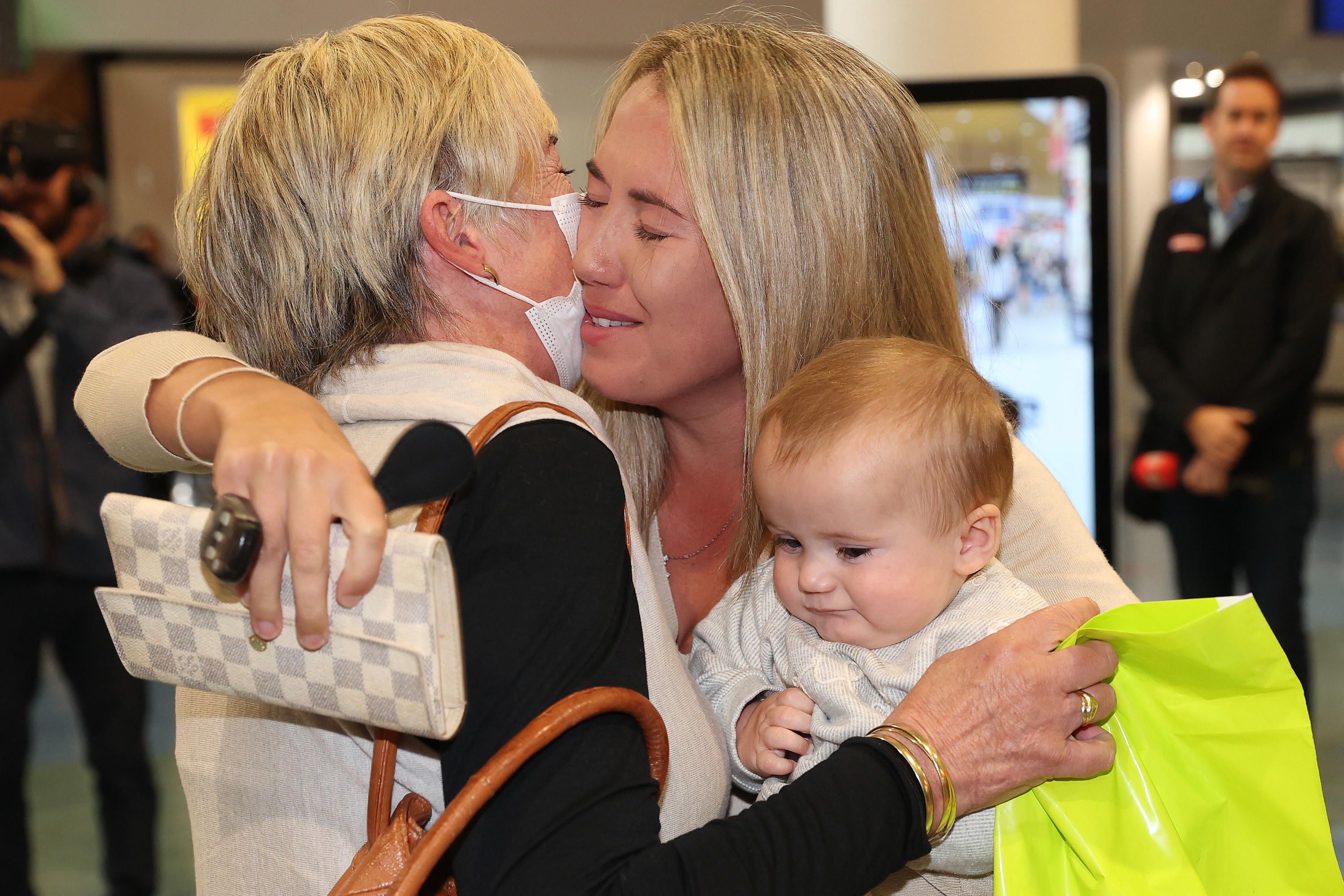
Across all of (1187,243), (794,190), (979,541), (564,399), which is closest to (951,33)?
(1187,243)

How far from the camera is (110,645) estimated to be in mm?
3422

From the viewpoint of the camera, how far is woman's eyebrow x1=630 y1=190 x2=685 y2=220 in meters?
1.54

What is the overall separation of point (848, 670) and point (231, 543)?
0.77 meters

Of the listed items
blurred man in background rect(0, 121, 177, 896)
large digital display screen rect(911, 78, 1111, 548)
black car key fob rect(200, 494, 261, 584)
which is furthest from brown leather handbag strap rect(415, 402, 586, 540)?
blurred man in background rect(0, 121, 177, 896)

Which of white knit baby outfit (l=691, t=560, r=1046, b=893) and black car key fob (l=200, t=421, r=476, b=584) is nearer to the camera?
black car key fob (l=200, t=421, r=476, b=584)

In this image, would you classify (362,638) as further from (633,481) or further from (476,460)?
(633,481)

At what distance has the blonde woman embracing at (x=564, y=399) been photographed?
3.17ft

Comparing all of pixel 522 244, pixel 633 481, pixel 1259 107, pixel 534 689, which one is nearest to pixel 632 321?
pixel 522 244

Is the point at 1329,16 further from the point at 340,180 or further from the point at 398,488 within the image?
the point at 398,488

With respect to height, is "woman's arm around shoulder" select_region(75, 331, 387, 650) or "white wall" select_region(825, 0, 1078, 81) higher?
"white wall" select_region(825, 0, 1078, 81)

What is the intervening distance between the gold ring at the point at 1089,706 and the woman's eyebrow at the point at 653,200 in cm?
76

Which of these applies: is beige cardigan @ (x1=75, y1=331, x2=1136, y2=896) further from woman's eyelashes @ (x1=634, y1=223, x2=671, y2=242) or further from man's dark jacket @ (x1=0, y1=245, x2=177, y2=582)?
man's dark jacket @ (x1=0, y1=245, x2=177, y2=582)

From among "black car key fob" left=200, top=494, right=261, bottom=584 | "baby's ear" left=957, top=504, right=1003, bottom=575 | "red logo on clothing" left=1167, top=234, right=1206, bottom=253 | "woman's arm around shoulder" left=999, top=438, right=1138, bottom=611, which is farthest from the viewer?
"red logo on clothing" left=1167, top=234, right=1206, bottom=253

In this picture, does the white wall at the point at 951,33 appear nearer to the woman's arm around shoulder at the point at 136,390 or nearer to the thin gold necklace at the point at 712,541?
the thin gold necklace at the point at 712,541
